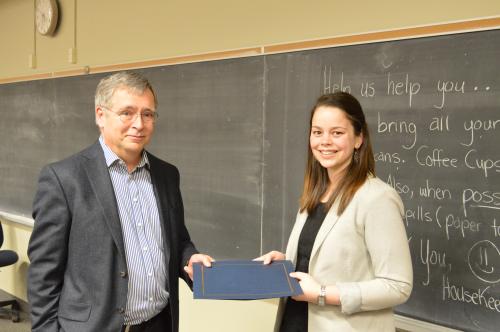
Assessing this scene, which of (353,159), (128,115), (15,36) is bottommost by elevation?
(353,159)

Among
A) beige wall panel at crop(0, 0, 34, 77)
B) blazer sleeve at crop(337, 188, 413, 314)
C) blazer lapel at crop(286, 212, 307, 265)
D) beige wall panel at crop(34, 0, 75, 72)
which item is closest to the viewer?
blazer sleeve at crop(337, 188, 413, 314)

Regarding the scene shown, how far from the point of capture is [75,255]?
1434 millimetres

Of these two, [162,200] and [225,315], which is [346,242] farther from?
[225,315]

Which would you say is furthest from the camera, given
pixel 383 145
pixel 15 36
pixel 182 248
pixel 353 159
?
pixel 15 36

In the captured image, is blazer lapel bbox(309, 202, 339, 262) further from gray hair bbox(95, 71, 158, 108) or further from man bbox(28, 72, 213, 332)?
gray hair bbox(95, 71, 158, 108)

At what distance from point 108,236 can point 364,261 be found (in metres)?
0.81

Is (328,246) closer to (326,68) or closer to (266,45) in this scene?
(326,68)

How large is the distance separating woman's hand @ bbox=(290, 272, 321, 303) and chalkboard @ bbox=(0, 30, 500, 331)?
77cm

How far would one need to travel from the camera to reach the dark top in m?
1.55

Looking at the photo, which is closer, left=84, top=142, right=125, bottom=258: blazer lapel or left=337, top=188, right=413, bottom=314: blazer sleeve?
left=337, top=188, right=413, bottom=314: blazer sleeve

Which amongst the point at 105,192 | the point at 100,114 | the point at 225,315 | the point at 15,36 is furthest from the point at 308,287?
the point at 15,36

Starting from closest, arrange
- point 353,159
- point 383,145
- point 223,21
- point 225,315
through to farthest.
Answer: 1. point 353,159
2. point 383,145
3. point 223,21
4. point 225,315

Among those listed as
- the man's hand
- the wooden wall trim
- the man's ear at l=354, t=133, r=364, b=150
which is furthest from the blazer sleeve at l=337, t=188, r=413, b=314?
the wooden wall trim

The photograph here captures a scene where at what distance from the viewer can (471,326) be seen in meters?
1.84
